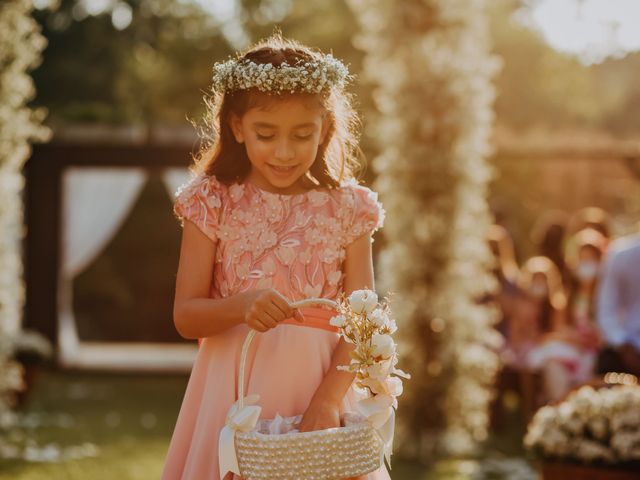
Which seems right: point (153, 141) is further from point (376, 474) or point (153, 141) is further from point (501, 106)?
point (501, 106)

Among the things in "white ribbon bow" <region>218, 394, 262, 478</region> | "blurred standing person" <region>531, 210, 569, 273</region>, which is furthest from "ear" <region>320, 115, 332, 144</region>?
"blurred standing person" <region>531, 210, 569, 273</region>

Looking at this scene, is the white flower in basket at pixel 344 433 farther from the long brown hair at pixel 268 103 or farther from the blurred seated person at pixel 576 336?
the blurred seated person at pixel 576 336

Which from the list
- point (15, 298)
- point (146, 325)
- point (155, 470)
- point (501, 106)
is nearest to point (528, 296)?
point (155, 470)

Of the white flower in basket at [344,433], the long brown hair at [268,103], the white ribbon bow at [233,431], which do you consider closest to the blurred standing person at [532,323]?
the long brown hair at [268,103]

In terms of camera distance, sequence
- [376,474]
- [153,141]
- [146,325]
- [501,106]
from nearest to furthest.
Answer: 1. [376,474]
2. [153,141]
3. [146,325]
4. [501,106]

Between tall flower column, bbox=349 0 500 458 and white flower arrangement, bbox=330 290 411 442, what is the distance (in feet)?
19.5

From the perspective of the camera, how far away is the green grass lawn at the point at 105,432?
7891 millimetres

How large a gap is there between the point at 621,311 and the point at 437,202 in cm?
209

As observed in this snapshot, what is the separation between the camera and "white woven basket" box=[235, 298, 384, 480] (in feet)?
8.46

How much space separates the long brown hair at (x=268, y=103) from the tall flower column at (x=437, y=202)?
5.55 meters

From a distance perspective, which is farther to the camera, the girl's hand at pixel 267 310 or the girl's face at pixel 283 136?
the girl's face at pixel 283 136

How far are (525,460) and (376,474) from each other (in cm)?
597

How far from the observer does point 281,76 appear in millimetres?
2877

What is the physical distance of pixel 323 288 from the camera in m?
3.01
